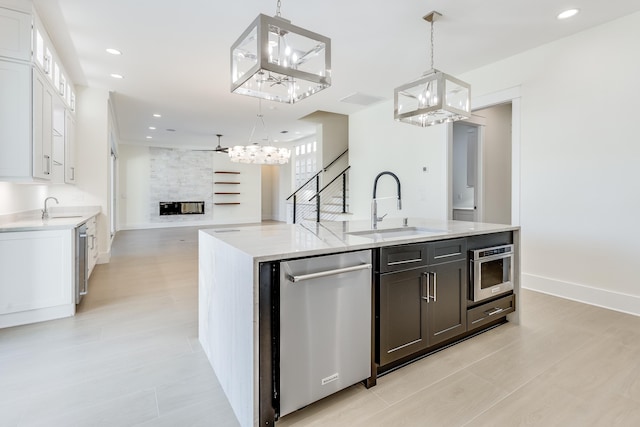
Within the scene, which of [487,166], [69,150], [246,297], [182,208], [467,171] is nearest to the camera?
[246,297]

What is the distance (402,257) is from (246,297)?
1069mm

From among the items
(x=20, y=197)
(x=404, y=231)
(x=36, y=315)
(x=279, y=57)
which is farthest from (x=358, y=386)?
(x=20, y=197)

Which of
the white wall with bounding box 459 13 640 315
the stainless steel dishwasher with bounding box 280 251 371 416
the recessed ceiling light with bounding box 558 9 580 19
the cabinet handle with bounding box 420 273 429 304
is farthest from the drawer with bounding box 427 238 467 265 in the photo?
the recessed ceiling light with bounding box 558 9 580 19

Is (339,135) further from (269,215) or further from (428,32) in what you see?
(269,215)

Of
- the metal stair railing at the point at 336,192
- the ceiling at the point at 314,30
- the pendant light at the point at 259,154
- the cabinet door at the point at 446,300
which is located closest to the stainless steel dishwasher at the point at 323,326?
the cabinet door at the point at 446,300

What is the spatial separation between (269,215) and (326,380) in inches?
512

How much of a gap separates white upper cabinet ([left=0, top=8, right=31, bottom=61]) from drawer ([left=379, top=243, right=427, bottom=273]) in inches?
143

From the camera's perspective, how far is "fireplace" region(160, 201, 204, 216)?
1102 centimetres

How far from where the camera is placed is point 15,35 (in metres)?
2.79

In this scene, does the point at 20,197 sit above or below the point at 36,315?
above

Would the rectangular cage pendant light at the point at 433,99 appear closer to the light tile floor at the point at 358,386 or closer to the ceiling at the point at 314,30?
the ceiling at the point at 314,30

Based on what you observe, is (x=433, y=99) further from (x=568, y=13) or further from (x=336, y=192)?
(x=336, y=192)

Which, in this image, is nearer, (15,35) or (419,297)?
(419,297)

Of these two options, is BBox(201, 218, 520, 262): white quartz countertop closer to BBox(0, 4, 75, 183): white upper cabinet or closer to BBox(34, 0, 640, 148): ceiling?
BBox(0, 4, 75, 183): white upper cabinet
